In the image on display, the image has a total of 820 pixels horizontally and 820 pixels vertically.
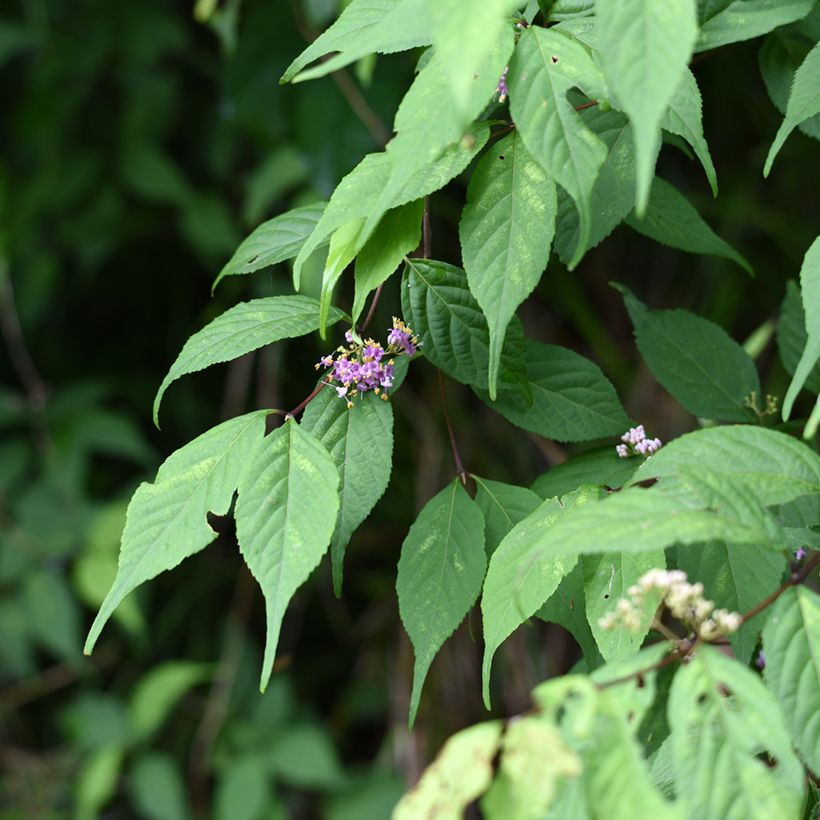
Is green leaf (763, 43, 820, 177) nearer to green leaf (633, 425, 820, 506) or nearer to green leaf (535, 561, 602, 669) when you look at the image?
green leaf (633, 425, 820, 506)

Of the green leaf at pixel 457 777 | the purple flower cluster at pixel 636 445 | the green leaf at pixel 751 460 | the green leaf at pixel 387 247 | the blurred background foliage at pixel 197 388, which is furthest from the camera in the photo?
the blurred background foliage at pixel 197 388

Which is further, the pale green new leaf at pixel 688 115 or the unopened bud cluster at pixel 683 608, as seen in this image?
the pale green new leaf at pixel 688 115

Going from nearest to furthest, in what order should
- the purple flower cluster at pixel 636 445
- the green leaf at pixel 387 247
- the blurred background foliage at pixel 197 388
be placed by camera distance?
the green leaf at pixel 387 247, the purple flower cluster at pixel 636 445, the blurred background foliage at pixel 197 388

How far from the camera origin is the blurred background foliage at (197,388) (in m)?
1.86

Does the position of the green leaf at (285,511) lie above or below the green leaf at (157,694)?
above

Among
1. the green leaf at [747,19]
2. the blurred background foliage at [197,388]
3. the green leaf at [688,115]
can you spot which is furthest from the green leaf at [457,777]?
the blurred background foliage at [197,388]

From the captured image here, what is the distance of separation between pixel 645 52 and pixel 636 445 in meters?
0.35

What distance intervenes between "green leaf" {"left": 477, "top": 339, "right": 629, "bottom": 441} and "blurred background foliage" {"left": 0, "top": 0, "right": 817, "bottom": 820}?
1.00m

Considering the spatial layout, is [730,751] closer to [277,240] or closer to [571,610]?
[571,610]

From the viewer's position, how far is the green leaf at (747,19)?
25.1 inches

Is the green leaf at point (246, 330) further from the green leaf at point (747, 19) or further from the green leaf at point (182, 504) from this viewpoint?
the green leaf at point (747, 19)

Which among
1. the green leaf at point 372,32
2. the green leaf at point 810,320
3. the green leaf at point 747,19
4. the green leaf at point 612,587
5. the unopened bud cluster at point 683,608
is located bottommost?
the green leaf at point 612,587

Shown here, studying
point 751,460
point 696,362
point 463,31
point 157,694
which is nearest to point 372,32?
point 463,31

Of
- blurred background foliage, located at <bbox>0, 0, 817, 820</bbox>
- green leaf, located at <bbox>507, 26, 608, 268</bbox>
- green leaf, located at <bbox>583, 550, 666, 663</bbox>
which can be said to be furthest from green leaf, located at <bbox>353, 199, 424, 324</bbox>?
blurred background foliage, located at <bbox>0, 0, 817, 820</bbox>
